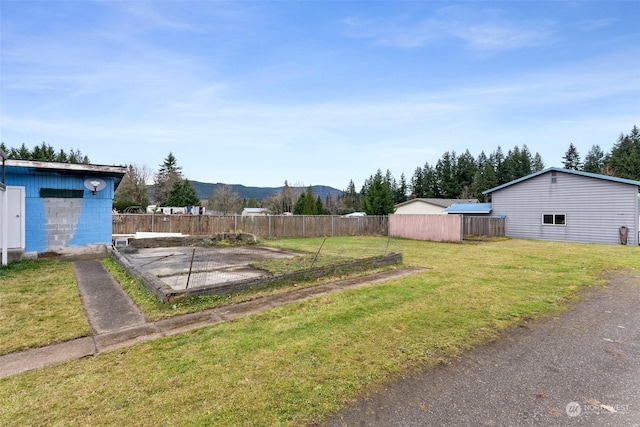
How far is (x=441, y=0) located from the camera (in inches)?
451

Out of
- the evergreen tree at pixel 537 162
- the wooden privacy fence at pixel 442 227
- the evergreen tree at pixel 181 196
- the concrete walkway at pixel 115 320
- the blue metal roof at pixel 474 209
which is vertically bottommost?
the concrete walkway at pixel 115 320

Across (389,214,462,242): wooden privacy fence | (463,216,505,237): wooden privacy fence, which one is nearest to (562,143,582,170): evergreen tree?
(463,216,505,237): wooden privacy fence

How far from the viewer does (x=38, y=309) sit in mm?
4660

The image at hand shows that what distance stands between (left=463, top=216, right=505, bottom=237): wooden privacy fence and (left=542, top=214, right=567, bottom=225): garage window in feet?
8.69

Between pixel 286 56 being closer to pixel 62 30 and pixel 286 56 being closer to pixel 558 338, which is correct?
pixel 62 30

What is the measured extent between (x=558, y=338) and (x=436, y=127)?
21.2m

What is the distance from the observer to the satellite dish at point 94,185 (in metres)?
10.2

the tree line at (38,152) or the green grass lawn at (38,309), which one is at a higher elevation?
the tree line at (38,152)

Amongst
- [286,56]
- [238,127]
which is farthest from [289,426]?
[238,127]

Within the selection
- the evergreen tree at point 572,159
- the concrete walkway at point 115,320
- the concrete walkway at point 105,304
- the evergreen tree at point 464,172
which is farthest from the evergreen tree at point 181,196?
the evergreen tree at point 572,159

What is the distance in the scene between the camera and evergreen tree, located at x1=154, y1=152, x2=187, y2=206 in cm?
4772

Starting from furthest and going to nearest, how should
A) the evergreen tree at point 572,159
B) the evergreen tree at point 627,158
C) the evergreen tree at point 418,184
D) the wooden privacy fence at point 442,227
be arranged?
the evergreen tree at point 418,184, the evergreen tree at point 572,159, the evergreen tree at point 627,158, the wooden privacy fence at point 442,227

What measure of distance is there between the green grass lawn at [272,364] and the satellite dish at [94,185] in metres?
8.90
